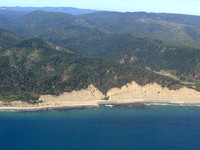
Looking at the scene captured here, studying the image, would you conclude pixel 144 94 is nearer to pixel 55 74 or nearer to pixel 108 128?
pixel 108 128

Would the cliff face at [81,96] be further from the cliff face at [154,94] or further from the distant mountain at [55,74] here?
the cliff face at [154,94]

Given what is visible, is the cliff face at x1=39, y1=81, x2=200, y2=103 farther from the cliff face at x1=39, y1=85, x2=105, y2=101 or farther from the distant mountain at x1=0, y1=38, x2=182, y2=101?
the distant mountain at x1=0, y1=38, x2=182, y2=101

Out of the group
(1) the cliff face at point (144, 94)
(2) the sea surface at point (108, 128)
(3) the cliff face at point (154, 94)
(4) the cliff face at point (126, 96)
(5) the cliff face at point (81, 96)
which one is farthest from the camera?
(3) the cliff face at point (154, 94)

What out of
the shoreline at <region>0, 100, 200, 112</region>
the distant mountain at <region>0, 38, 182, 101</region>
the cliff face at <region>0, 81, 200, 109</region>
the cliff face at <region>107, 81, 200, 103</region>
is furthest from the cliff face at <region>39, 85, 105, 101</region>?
the cliff face at <region>107, 81, 200, 103</region>

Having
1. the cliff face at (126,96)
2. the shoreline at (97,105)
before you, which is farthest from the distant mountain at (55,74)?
the shoreline at (97,105)

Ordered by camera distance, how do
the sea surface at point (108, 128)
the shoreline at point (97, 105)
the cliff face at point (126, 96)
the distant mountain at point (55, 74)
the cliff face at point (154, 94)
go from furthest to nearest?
the cliff face at point (154, 94) → the distant mountain at point (55, 74) → the cliff face at point (126, 96) → the shoreline at point (97, 105) → the sea surface at point (108, 128)

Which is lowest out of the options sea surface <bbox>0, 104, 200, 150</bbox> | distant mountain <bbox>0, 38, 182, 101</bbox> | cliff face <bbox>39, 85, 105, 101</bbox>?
sea surface <bbox>0, 104, 200, 150</bbox>

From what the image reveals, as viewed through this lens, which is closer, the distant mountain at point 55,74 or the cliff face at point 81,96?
the cliff face at point 81,96
